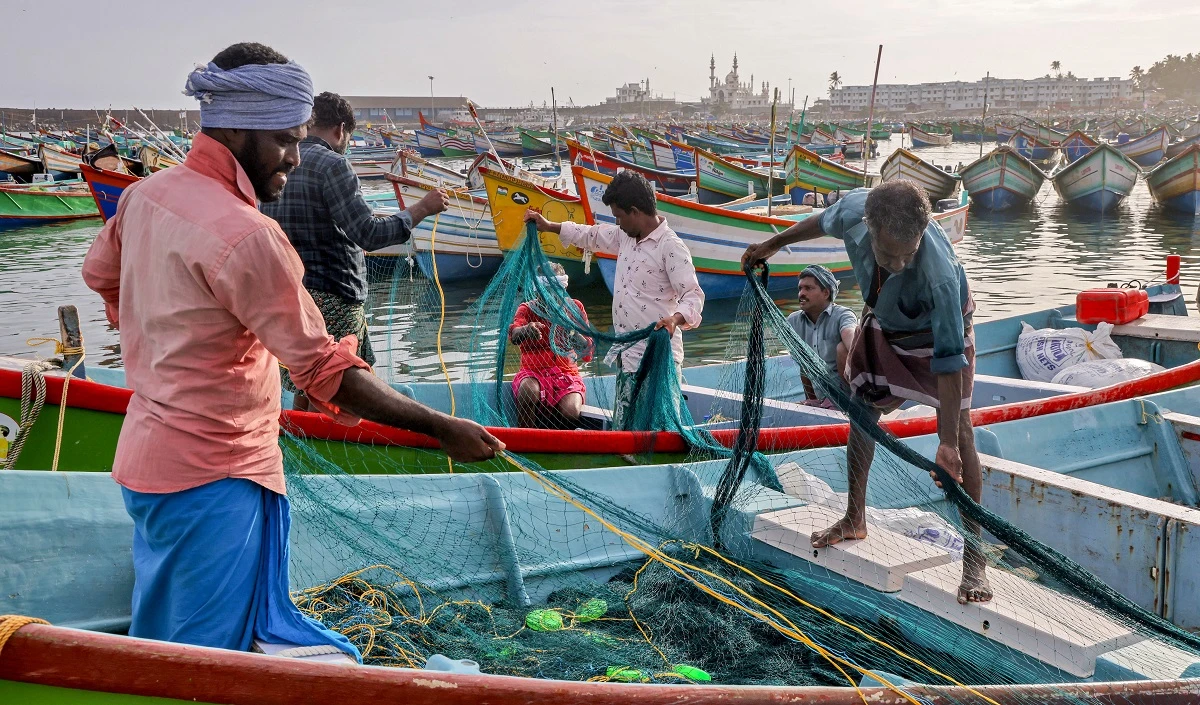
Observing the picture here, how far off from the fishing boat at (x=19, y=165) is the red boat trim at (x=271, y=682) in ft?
100

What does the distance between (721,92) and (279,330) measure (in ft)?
545

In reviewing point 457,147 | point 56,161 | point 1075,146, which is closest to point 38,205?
point 56,161

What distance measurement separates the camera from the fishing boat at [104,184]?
50.2 feet

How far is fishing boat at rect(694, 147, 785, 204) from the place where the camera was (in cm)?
2672

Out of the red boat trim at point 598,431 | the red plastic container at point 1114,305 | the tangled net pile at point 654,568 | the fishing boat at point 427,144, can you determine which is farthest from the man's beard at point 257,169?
the fishing boat at point 427,144

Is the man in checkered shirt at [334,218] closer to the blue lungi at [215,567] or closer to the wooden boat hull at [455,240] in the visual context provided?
the blue lungi at [215,567]

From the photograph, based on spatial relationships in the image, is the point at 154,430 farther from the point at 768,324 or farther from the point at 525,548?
the point at 768,324

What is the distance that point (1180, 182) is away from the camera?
85.4ft

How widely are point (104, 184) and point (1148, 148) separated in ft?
139

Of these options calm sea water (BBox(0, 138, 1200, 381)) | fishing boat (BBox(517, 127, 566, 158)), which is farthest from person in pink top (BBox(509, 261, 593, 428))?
fishing boat (BBox(517, 127, 566, 158))

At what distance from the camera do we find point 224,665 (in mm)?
1979

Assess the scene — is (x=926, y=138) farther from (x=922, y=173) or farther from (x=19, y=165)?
(x=19, y=165)

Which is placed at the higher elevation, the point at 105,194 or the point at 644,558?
the point at 105,194

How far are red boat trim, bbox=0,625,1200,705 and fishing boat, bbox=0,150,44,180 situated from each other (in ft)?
100
